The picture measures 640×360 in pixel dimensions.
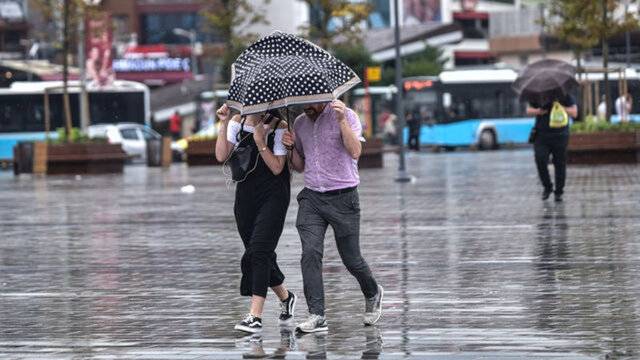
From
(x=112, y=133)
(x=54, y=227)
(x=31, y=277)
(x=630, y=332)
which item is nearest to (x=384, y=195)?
(x=54, y=227)

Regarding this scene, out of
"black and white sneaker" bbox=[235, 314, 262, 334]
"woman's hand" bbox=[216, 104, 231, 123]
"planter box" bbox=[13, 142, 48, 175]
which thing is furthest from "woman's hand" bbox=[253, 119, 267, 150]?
"planter box" bbox=[13, 142, 48, 175]

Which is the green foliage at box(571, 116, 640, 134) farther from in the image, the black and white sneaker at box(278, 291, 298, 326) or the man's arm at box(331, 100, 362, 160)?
the man's arm at box(331, 100, 362, 160)

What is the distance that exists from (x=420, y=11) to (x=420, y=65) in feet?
78.1

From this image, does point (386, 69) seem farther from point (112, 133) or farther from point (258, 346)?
point (258, 346)

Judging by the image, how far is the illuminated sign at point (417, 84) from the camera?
6850cm

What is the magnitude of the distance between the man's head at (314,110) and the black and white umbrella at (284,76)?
8.2 inches

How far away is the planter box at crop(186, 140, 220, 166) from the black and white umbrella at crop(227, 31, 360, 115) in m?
35.7

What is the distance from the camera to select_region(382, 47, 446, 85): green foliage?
263 ft

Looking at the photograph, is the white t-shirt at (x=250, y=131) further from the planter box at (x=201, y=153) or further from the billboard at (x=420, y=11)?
the billboard at (x=420, y=11)

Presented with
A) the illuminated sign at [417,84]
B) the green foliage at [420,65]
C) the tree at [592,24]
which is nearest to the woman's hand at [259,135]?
the tree at [592,24]

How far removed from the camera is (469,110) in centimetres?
6688

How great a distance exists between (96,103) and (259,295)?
182 ft

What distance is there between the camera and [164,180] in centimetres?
3812

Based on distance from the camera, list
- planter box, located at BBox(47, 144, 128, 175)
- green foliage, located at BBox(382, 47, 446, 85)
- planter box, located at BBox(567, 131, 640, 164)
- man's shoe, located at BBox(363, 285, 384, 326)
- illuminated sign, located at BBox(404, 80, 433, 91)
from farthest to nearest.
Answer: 1. green foliage, located at BBox(382, 47, 446, 85)
2. illuminated sign, located at BBox(404, 80, 433, 91)
3. planter box, located at BBox(47, 144, 128, 175)
4. planter box, located at BBox(567, 131, 640, 164)
5. man's shoe, located at BBox(363, 285, 384, 326)
